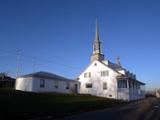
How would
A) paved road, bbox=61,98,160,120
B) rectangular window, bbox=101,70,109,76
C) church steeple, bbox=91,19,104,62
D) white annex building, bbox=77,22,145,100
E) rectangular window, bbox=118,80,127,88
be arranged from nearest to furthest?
paved road, bbox=61,98,160,120
white annex building, bbox=77,22,145,100
rectangular window, bbox=118,80,127,88
rectangular window, bbox=101,70,109,76
church steeple, bbox=91,19,104,62

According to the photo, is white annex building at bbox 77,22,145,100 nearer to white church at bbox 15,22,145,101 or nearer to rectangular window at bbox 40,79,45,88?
white church at bbox 15,22,145,101

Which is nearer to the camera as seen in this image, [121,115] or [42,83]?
[121,115]

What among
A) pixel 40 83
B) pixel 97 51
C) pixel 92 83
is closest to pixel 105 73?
pixel 92 83

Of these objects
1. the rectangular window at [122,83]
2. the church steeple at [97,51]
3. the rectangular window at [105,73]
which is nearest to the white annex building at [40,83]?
the rectangular window at [105,73]

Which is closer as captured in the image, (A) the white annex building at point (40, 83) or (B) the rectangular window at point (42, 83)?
(A) the white annex building at point (40, 83)

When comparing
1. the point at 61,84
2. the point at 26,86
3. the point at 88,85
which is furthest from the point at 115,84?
the point at 26,86

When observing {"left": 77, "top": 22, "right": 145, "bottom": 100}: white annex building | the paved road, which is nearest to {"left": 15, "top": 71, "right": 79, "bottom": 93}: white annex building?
{"left": 77, "top": 22, "right": 145, "bottom": 100}: white annex building

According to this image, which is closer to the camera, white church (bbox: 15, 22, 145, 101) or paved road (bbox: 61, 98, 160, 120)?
paved road (bbox: 61, 98, 160, 120)

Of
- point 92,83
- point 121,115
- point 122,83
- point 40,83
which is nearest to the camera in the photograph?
point 121,115

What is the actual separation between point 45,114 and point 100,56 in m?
47.7

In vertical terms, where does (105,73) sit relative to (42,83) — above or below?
above

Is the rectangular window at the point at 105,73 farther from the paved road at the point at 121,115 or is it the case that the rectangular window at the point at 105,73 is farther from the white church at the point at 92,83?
the paved road at the point at 121,115

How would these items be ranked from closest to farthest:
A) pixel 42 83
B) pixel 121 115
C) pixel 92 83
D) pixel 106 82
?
1. pixel 121 115
2. pixel 42 83
3. pixel 106 82
4. pixel 92 83

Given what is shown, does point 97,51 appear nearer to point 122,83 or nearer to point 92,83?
point 92,83
